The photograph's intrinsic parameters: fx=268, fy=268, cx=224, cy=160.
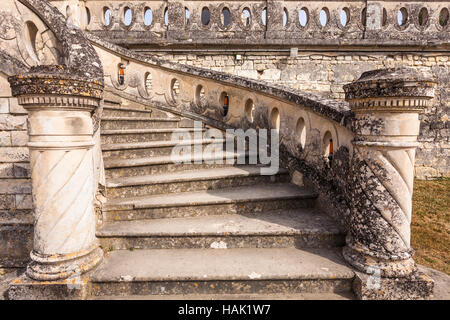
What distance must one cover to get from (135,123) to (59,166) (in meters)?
2.30

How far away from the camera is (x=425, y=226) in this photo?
3.69m

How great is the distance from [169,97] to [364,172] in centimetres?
365

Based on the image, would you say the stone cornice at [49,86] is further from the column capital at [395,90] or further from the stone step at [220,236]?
the column capital at [395,90]

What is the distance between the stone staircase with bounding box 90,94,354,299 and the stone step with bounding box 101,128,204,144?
40 millimetres

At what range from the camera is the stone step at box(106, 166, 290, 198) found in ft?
9.57

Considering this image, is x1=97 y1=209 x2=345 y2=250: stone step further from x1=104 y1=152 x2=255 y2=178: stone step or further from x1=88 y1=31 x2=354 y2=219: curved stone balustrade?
x1=104 y1=152 x2=255 y2=178: stone step

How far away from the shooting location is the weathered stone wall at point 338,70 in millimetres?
6059

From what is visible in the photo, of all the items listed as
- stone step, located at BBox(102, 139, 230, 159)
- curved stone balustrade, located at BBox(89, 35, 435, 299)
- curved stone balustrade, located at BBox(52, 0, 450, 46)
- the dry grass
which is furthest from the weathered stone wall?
curved stone balustrade, located at BBox(89, 35, 435, 299)

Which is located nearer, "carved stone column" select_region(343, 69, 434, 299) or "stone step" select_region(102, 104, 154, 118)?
"carved stone column" select_region(343, 69, 434, 299)

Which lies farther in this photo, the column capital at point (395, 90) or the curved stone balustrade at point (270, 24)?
the curved stone balustrade at point (270, 24)

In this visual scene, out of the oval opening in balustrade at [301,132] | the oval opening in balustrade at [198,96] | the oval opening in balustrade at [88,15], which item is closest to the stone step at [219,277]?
the oval opening in balustrade at [301,132]

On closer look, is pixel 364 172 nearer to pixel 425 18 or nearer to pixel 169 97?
pixel 169 97
